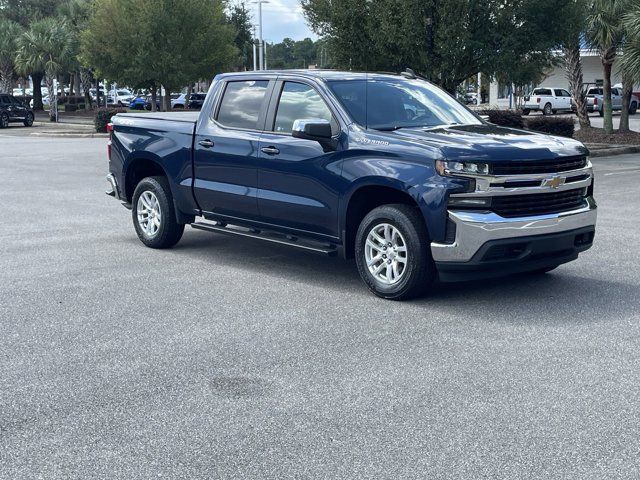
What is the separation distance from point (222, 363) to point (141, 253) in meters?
4.43

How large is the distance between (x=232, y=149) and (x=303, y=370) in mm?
3819

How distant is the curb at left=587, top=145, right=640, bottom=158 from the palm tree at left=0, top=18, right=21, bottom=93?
40831mm

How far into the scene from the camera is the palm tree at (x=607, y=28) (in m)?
28.3

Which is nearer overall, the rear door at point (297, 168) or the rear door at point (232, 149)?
the rear door at point (297, 168)

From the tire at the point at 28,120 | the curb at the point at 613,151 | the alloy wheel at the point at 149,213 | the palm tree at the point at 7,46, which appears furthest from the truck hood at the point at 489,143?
the palm tree at the point at 7,46

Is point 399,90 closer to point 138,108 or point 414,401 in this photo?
point 414,401

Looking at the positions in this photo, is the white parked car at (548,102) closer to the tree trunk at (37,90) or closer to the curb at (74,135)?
the curb at (74,135)

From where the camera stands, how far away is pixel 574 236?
25.9ft

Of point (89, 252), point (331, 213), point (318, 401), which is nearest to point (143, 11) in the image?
point (89, 252)

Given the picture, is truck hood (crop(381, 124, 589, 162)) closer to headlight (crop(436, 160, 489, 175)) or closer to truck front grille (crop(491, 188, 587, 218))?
headlight (crop(436, 160, 489, 175))

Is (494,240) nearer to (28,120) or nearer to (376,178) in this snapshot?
(376,178)

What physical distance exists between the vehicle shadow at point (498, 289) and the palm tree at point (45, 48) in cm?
4230

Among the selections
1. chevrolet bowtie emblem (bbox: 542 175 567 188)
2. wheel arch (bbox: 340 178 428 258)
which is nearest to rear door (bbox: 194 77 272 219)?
wheel arch (bbox: 340 178 428 258)

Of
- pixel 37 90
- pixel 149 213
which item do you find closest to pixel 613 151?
pixel 149 213
